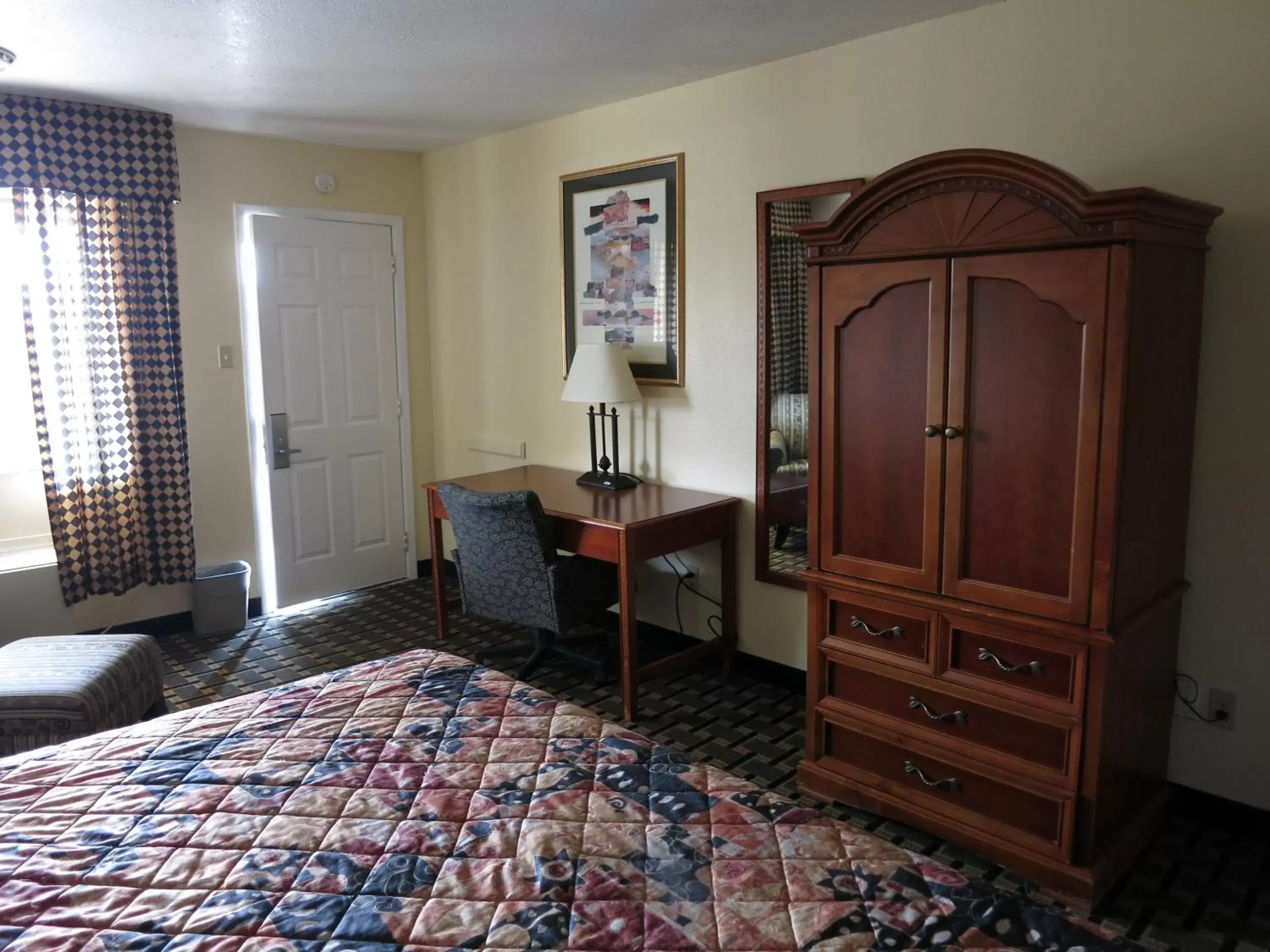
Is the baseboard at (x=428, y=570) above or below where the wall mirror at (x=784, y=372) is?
below

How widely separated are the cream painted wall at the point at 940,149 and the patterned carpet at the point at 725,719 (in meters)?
0.21

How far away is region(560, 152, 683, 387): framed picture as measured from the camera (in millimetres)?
3768

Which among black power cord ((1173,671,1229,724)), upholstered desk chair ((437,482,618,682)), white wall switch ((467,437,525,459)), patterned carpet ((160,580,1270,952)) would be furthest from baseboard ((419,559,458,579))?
black power cord ((1173,671,1229,724))

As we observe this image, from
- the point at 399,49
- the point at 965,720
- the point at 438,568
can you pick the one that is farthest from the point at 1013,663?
the point at 399,49

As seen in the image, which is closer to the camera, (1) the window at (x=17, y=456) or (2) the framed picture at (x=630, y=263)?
(2) the framed picture at (x=630, y=263)

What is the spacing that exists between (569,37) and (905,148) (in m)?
1.20

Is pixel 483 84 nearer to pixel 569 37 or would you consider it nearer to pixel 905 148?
pixel 569 37

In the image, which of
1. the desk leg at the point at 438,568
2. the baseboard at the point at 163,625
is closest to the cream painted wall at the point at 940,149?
the desk leg at the point at 438,568

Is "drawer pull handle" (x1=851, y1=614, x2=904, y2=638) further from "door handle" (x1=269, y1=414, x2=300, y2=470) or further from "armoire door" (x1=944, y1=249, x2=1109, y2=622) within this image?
"door handle" (x1=269, y1=414, x2=300, y2=470)

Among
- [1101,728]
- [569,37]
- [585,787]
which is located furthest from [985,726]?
[569,37]

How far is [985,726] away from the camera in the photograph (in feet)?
7.88

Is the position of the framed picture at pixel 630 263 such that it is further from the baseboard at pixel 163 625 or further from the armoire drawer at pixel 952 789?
the baseboard at pixel 163 625

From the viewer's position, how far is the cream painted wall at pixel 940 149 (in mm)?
2383

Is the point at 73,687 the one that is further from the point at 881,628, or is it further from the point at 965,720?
the point at 965,720
